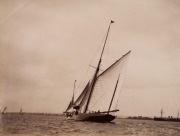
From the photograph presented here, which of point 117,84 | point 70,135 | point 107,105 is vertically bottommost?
point 70,135

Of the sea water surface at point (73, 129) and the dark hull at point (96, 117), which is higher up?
the dark hull at point (96, 117)

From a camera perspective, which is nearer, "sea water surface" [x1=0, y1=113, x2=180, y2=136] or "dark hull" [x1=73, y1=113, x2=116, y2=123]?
"sea water surface" [x1=0, y1=113, x2=180, y2=136]

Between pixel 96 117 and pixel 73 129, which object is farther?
pixel 96 117

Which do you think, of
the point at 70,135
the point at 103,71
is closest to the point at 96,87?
the point at 103,71

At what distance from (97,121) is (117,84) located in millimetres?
6624

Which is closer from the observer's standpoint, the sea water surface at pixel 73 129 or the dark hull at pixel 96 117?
the sea water surface at pixel 73 129

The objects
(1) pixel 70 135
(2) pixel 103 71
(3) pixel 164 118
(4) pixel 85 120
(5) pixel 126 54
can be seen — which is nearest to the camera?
(1) pixel 70 135

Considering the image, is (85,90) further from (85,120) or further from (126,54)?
(126,54)

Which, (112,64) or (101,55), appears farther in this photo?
(101,55)

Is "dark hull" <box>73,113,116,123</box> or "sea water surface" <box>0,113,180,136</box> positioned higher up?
"dark hull" <box>73,113,116,123</box>

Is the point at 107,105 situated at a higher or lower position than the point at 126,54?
lower

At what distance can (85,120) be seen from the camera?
4297cm

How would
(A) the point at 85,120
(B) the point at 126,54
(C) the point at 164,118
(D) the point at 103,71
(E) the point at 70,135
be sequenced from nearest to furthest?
(E) the point at 70,135 < (B) the point at 126,54 < (D) the point at 103,71 < (A) the point at 85,120 < (C) the point at 164,118

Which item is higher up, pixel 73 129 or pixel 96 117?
pixel 96 117
